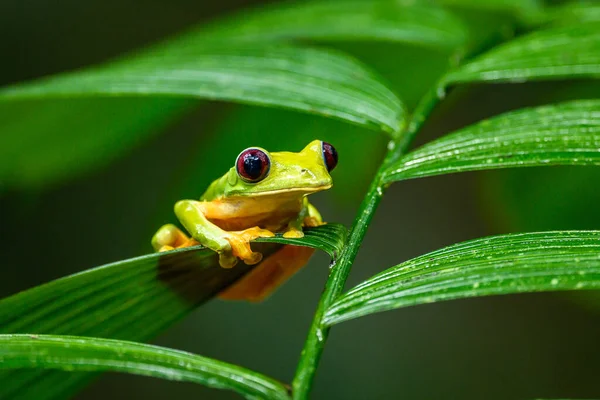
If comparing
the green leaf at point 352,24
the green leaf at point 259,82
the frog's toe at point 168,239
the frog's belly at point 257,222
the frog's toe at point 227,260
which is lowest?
the frog's toe at point 227,260

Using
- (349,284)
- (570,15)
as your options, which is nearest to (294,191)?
(570,15)

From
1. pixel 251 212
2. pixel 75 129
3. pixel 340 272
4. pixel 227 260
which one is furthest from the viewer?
pixel 75 129

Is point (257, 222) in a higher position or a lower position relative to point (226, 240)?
higher

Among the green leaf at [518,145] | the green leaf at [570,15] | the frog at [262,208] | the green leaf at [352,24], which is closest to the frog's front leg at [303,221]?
the frog at [262,208]

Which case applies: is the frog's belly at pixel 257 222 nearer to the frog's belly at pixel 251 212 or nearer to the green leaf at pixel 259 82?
the frog's belly at pixel 251 212

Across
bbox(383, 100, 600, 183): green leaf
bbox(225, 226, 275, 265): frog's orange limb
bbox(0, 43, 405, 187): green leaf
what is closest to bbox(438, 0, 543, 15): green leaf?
bbox(0, 43, 405, 187): green leaf

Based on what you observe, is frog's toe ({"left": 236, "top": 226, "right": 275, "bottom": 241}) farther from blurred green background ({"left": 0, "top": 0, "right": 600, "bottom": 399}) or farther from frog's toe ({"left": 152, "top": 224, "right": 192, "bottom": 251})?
blurred green background ({"left": 0, "top": 0, "right": 600, "bottom": 399})

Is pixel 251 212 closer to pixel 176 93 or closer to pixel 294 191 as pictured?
pixel 294 191
